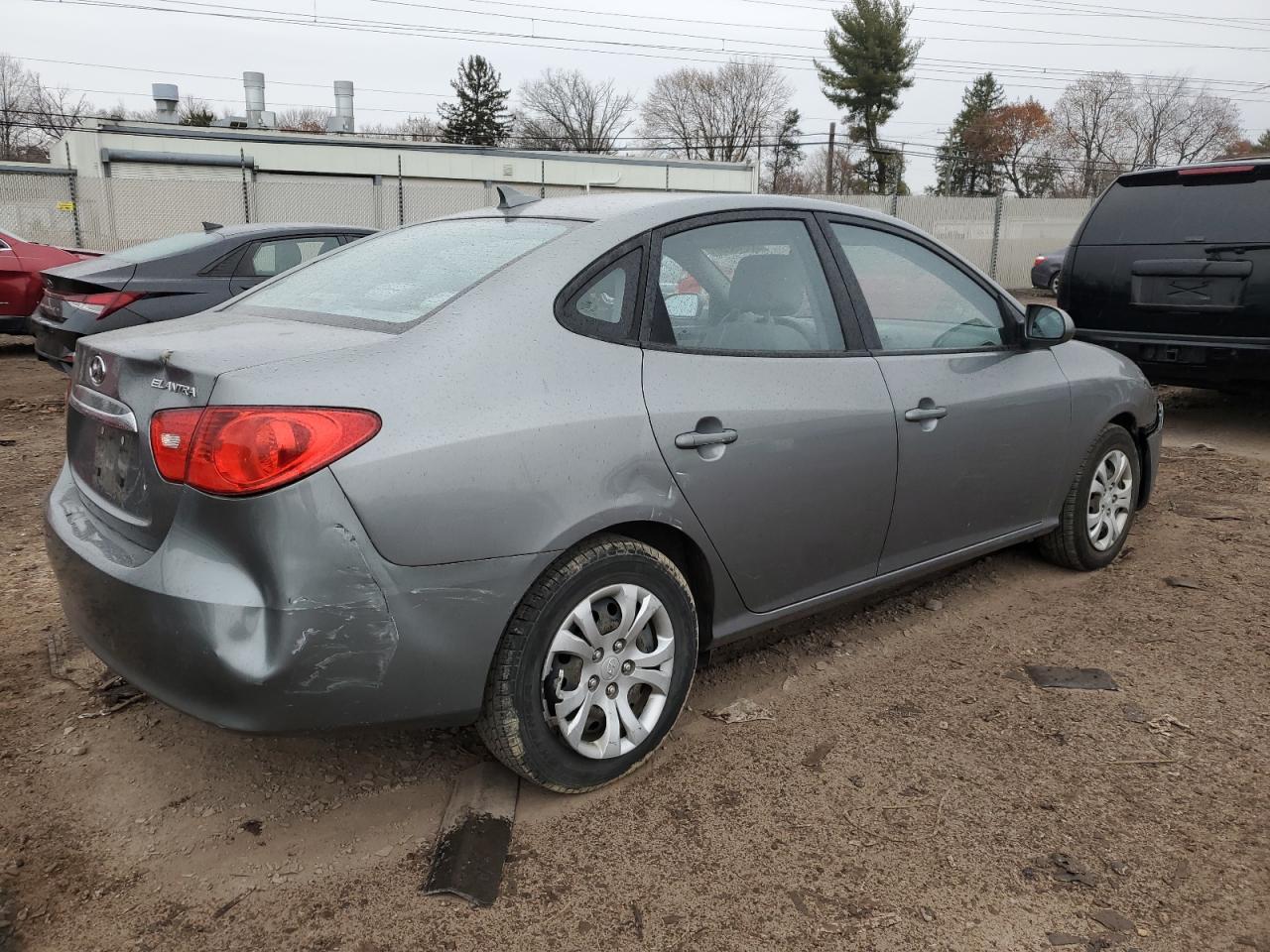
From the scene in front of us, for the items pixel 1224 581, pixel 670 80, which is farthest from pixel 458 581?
pixel 670 80

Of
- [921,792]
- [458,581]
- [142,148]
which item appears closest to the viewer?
[458,581]

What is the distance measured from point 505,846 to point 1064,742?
5.50 feet

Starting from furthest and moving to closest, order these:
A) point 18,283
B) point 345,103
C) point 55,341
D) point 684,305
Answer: point 345,103 → point 18,283 → point 55,341 → point 684,305

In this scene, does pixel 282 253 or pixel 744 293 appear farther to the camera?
pixel 282 253

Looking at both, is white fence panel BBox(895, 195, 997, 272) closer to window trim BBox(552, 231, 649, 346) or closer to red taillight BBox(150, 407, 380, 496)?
window trim BBox(552, 231, 649, 346)

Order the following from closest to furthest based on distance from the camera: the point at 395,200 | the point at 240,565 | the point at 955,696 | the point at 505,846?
1. the point at 240,565
2. the point at 505,846
3. the point at 955,696
4. the point at 395,200

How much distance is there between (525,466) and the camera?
7.81 feet

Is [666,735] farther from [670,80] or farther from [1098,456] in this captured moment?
[670,80]

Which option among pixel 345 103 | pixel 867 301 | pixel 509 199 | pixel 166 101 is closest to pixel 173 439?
pixel 509 199

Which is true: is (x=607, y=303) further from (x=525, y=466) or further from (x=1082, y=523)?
(x=1082, y=523)

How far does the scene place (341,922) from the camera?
2227mm

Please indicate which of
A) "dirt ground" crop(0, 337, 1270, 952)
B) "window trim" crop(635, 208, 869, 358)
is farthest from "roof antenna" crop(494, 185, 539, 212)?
"dirt ground" crop(0, 337, 1270, 952)

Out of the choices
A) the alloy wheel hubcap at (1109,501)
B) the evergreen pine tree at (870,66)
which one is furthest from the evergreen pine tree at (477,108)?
the alloy wheel hubcap at (1109,501)

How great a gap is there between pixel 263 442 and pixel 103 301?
6216 mm
